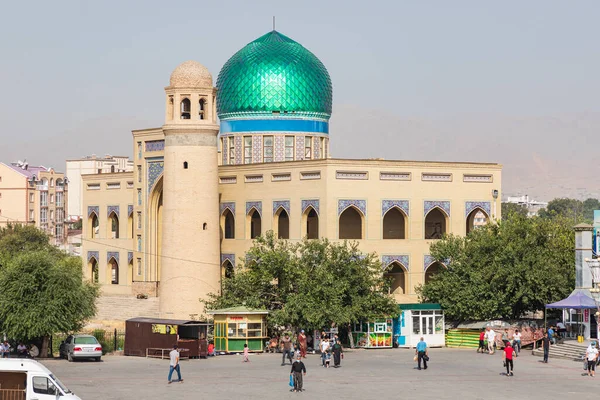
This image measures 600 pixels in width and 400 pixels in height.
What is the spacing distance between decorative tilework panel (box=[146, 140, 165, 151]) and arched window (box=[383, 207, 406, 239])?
34.0 ft

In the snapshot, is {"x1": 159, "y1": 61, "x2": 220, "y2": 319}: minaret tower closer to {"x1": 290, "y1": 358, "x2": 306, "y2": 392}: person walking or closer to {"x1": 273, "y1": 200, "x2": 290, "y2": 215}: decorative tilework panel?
{"x1": 273, "y1": 200, "x2": 290, "y2": 215}: decorative tilework panel

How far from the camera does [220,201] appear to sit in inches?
2144

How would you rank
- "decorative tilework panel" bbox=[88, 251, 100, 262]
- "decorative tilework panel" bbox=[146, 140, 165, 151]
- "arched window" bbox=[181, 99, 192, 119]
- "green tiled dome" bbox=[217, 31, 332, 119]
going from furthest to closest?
1. "decorative tilework panel" bbox=[88, 251, 100, 262]
2. "green tiled dome" bbox=[217, 31, 332, 119]
3. "decorative tilework panel" bbox=[146, 140, 165, 151]
4. "arched window" bbox=[181, 99, 192, 119]

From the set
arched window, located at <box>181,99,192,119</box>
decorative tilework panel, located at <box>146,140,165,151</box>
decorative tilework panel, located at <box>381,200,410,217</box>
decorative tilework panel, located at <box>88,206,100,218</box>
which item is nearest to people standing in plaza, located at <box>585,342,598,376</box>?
decorative tilework panel, located at <box>381,200,410,217</box>

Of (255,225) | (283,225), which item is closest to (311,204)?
(283,225)

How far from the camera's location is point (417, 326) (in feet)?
147

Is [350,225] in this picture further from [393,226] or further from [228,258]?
[228,258]

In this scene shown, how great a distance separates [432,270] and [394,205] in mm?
3892

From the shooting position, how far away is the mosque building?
49.5 m

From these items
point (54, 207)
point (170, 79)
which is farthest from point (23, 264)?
point (54, 207)

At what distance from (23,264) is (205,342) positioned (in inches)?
282

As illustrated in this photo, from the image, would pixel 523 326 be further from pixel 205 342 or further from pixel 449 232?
pixel 205 342

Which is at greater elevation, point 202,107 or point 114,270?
point 202,107

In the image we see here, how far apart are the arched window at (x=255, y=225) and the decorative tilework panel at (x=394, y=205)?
6.64m
